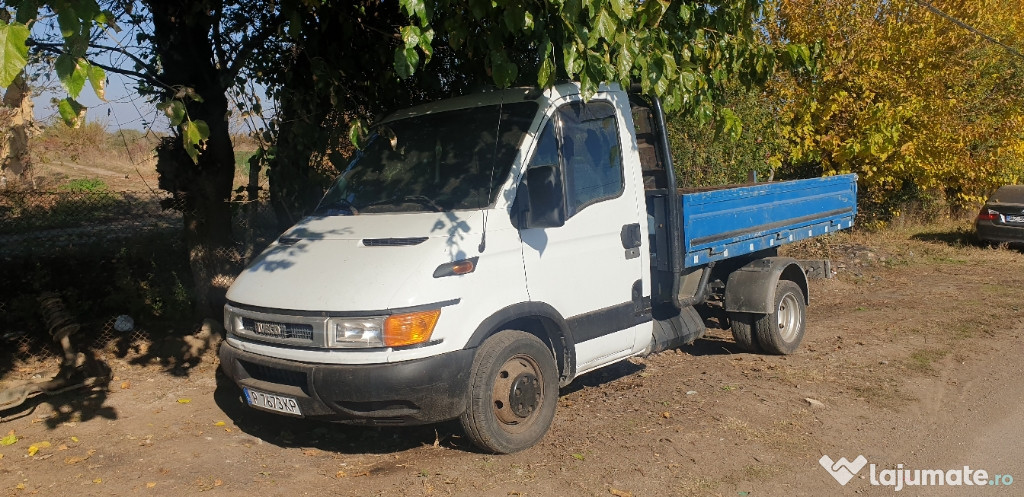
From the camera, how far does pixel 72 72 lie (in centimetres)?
334

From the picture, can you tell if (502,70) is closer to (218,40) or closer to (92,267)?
(218,40)

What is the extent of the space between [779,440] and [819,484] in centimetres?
68

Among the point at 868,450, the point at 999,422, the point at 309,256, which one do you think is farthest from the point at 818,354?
the point at 309,256

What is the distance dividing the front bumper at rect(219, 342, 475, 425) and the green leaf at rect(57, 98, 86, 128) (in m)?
1.81

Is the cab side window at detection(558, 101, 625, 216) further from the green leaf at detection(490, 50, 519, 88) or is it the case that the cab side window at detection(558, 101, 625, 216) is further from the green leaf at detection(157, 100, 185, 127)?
the green leaf at detection(157, 100, 185, 127)

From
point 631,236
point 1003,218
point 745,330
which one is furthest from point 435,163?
point 1003,218

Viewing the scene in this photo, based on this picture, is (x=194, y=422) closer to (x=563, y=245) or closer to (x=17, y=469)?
(x=17, y=469)

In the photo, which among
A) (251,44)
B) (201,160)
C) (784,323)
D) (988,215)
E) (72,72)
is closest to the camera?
(72,72)

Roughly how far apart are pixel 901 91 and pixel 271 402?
40.7 ft

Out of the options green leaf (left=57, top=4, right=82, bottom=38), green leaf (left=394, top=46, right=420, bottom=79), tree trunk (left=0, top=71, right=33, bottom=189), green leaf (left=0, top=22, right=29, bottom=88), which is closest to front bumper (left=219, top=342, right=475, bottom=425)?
green leaf (left=394, top=46, right=420, bottom=79)

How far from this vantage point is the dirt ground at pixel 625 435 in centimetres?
475

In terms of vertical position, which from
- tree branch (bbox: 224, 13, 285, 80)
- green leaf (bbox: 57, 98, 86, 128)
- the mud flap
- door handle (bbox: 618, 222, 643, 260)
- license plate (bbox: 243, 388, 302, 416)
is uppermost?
tree branch (bbox: 224, 13, 285, 80)

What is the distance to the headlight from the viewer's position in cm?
452

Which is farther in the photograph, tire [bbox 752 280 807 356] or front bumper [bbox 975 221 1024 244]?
front bumper [bbox 975 221 1024 244]
